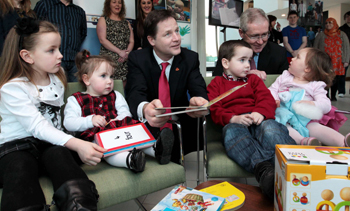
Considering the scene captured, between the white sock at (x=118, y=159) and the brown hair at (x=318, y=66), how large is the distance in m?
1.46

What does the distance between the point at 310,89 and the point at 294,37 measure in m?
3.69

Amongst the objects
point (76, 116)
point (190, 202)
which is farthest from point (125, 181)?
point (76, 116)

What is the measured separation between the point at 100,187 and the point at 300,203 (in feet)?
2.57

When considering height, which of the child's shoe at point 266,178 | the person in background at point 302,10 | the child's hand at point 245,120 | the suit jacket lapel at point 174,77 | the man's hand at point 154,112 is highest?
the person in background at point 302,10

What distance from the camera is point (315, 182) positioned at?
Answer: 81 centimetres

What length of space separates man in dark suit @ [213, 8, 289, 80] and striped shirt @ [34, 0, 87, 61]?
5.17 feet

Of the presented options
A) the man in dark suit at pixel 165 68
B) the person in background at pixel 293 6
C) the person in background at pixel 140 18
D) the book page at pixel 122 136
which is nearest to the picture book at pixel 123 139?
the book page at pixel 122 136

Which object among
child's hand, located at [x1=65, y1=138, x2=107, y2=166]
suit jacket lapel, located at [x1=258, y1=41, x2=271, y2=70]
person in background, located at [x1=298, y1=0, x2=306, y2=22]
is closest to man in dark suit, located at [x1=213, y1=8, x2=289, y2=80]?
suit jacket lapel, located at [x1=258, y1=41, x2=271, y2=70]

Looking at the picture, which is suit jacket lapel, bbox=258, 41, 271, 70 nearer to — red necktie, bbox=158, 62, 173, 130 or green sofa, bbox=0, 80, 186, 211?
red necktie, bbox=158, 62, 173, 130

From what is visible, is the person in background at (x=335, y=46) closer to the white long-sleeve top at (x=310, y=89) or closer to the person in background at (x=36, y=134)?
the white long-sleeve top at (x=310, y=89)

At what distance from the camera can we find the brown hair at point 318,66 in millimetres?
1875

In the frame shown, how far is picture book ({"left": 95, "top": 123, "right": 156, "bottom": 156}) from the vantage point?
4.29 feet

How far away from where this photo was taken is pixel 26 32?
54.2 inches

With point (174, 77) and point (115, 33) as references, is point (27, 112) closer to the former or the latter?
point (174, 77)
